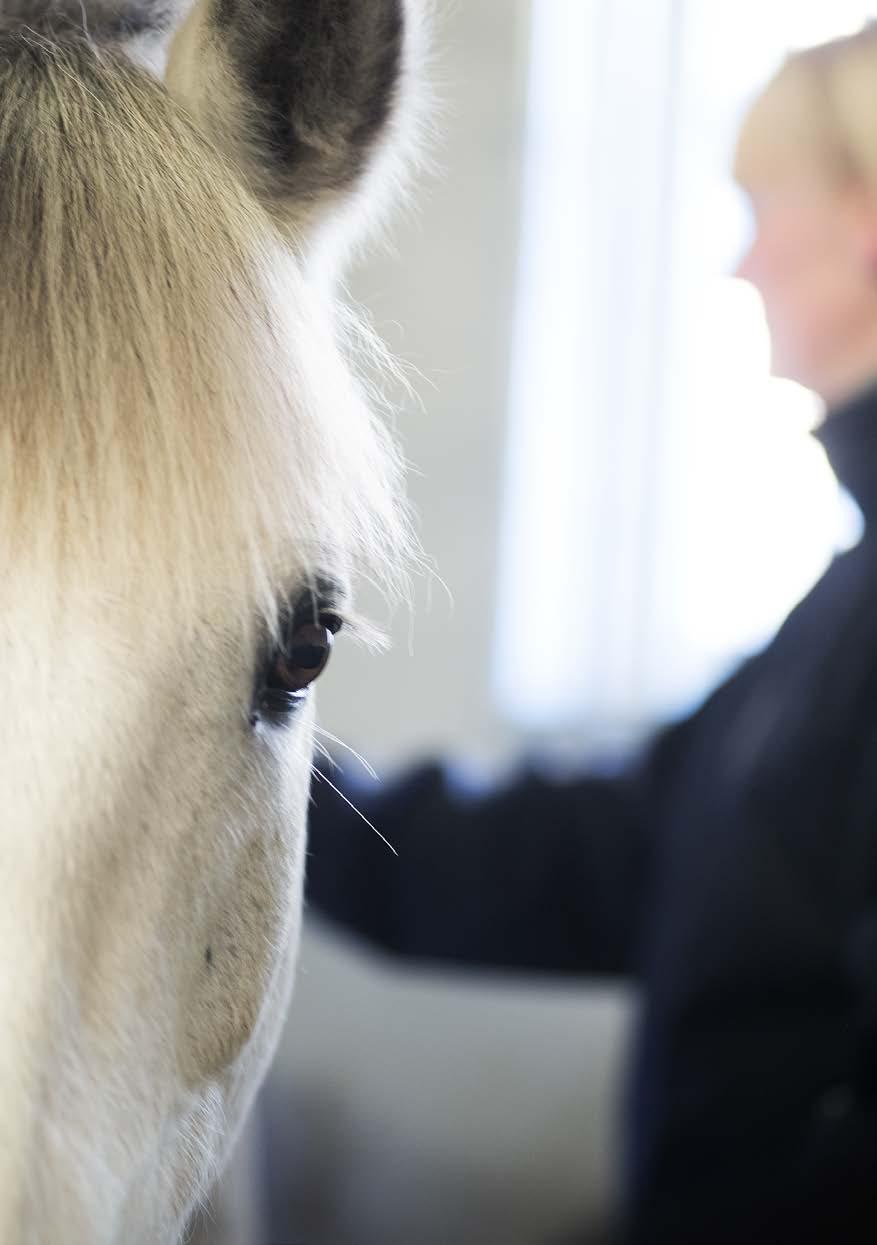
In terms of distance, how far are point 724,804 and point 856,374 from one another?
0.36 meters

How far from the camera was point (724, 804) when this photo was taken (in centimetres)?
100

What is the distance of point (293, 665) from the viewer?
458 millimetres

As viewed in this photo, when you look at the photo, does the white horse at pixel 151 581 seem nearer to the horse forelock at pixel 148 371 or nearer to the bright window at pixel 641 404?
the horse forelock at pixel 148 371

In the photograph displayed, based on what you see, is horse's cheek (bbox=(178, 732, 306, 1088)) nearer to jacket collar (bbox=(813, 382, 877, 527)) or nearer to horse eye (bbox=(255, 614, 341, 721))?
horse eye (bbox=(255, 614, 341, 721))

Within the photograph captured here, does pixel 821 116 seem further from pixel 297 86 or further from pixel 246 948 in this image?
pixel 246 948

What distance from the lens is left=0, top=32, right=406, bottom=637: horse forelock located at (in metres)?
0.40

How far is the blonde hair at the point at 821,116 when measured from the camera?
3.39 feet

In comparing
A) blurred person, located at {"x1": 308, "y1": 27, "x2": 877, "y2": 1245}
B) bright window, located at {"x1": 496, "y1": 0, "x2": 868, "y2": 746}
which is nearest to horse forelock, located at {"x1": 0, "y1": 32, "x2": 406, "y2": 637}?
blurred person, located at {"x1": 308, "y1": 27, "x2": 877, "y2": 1245}

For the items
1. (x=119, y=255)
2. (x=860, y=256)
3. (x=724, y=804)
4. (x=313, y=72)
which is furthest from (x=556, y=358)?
(x=119, y=255)

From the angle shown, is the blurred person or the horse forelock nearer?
the horse forelock

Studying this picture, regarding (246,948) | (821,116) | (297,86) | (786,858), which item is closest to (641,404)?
(821,116)

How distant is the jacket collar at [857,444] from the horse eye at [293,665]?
2.08 ft

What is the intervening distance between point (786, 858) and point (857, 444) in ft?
1.02

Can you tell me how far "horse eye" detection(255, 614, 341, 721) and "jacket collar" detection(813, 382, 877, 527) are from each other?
635 mm
